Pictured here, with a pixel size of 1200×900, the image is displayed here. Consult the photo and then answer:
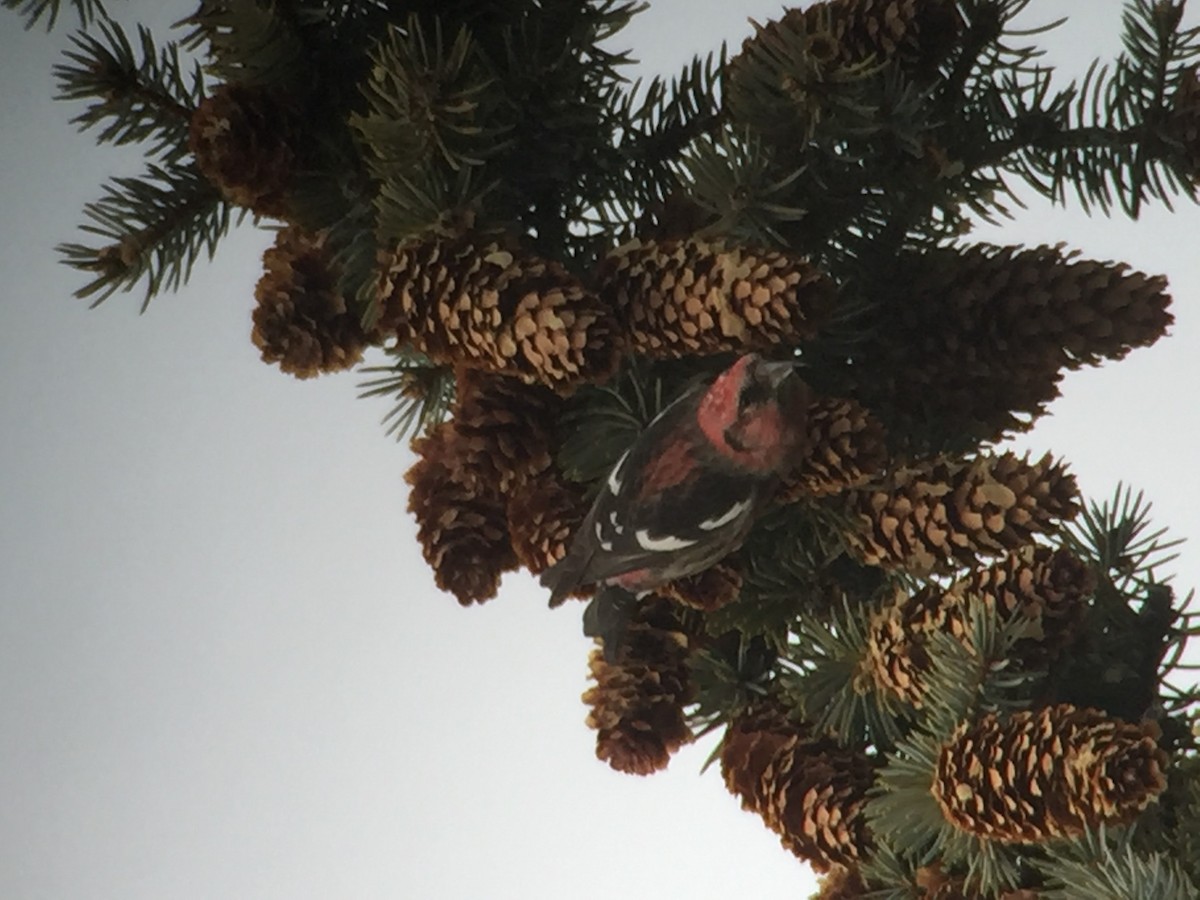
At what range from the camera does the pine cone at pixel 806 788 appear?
1.53 feet

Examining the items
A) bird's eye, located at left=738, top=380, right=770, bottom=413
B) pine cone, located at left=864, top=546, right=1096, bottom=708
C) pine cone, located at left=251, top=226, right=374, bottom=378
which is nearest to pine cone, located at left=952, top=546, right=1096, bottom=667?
pine cone, located at left=864, top=546, right=1096, bottom=708

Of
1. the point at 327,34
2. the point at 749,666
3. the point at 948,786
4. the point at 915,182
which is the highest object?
the point at 327,34

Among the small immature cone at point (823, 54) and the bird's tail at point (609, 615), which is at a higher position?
the small immature cone at point (823, 54)

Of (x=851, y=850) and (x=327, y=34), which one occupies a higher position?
(x=327, y=34)

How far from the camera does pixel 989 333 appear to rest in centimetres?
48

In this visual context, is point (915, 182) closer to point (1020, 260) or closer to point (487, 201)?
point (1020, 260)

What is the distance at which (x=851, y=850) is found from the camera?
0.47 meters

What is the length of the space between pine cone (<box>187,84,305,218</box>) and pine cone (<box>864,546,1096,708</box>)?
0.30 m

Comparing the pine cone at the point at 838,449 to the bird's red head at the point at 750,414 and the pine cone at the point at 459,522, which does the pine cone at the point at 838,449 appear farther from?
the pine cone at the point at 459,522

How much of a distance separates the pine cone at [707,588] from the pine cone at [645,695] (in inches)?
1.7

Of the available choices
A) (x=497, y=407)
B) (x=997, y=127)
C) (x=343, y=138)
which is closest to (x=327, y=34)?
(x=343, y=138)

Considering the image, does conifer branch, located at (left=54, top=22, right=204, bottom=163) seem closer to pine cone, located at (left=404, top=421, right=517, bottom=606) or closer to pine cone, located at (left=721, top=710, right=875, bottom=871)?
pine cone, located at (left=404, top=421, right=517, bottom=606)

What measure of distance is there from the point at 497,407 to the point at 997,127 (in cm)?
25

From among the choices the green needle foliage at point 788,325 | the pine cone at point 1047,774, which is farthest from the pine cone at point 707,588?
the pine cone at point 1047,774
